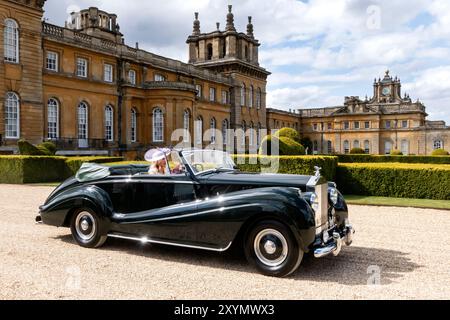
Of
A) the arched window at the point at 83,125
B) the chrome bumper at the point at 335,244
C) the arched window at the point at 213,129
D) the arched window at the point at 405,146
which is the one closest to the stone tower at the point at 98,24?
the arched window at the point at 83,125

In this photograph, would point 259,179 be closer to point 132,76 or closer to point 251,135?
point 132,76

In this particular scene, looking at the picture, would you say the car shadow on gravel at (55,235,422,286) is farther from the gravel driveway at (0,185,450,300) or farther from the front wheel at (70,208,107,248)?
the front wheel at (70,208,107,248)

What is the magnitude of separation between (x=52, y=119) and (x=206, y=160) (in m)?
24.3

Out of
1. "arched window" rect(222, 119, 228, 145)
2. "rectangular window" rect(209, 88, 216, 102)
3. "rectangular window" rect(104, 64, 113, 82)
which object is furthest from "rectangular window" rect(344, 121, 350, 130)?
"rectangular window" rect(104, 64, 113, 82)

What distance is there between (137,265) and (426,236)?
203 inches

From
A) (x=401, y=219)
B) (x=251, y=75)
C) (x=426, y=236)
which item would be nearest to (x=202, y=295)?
(x=426, y=236)

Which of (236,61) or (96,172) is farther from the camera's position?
(236,61)

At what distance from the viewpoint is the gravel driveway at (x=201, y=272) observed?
169 inches

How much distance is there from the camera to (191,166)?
5848mm

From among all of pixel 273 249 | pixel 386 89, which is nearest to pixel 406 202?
pixel 273 249

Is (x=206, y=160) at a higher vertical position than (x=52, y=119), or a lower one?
lower

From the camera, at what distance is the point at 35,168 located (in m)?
18.2

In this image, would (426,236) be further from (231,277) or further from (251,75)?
(251,75)

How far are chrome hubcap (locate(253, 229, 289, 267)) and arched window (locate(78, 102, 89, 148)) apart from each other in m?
26.3
